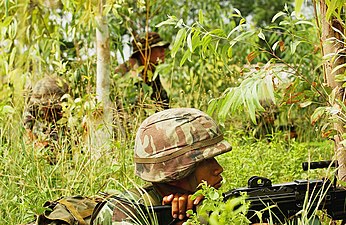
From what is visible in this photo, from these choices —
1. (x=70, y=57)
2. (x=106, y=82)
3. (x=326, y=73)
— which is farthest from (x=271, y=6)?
(x=326, y=73)

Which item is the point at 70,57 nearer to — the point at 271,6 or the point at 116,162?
the point at 116,162

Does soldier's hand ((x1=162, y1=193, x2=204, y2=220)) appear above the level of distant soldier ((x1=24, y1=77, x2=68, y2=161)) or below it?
above

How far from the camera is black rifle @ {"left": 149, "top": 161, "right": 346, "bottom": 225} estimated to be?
3.14m

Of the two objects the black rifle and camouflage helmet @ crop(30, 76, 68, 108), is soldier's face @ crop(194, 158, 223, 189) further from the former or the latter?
camouflage helmet @ crop(30, 76, 68, 108)

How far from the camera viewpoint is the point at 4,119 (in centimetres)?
530

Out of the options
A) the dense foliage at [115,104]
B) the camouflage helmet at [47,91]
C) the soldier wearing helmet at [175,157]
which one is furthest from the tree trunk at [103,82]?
the soldier wearing helmet at [175,157]

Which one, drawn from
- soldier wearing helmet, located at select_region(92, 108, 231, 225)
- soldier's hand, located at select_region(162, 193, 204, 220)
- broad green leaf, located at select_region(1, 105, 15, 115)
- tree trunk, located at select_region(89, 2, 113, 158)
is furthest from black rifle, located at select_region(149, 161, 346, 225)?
tree trunk, located at select_region(89, 2, 113, 158)

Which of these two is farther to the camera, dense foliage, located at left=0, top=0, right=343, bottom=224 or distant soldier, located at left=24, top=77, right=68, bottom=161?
distant soldier, located at left=24, top=77, right=68, bottom=161

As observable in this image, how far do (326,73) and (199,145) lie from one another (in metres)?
0.81

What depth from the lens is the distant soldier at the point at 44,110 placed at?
5.66m

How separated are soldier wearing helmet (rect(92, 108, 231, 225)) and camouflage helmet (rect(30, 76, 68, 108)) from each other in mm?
3035

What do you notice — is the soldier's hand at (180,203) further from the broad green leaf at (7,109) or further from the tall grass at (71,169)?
the broad green leaf at (7,109)

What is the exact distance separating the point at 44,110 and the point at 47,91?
1.18 ft

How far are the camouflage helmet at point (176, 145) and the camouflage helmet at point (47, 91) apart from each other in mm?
3034
